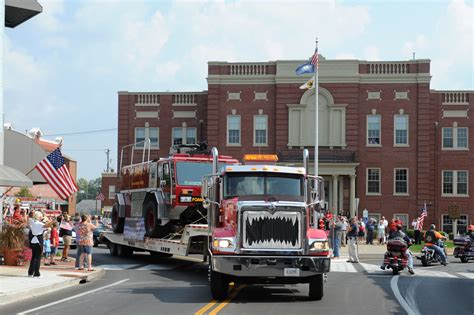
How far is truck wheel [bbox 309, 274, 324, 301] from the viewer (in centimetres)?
1438

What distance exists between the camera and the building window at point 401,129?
48.2 m

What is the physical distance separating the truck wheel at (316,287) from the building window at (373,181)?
34.4 m

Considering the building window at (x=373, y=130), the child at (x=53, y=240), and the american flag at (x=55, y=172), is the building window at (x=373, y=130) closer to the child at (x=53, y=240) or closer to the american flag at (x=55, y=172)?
the american flag at (x=55, y=172)

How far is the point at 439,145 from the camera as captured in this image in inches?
1939

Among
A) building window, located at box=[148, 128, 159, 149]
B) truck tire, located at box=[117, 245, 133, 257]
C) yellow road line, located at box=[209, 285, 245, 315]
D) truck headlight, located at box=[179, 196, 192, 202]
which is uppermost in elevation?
building window, located at box=[148, 128, 159, 149]

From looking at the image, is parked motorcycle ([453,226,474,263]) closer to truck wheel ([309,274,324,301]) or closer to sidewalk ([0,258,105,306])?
sidewalk ([0,258,105,306])

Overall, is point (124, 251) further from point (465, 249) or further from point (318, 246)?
point (318, 246)

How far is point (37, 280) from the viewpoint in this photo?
57.1ft

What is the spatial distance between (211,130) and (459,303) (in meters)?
35.8

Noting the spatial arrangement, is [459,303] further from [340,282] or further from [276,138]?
[276,138]

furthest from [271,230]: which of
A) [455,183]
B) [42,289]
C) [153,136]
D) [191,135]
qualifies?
[153,136]

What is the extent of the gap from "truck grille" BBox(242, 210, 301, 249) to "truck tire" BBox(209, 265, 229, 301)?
873 millimetres

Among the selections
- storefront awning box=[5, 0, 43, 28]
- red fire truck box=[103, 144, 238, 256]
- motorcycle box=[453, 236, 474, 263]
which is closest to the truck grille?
red fire truck box=[103, 144, 238, 256]

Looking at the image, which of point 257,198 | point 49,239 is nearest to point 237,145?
point 49,239
